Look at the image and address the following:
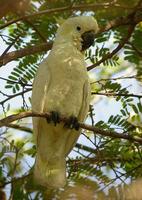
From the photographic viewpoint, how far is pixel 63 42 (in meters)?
3.86

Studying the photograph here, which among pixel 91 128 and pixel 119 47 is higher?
pixel 119 47

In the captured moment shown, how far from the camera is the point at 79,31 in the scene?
4.05 metres

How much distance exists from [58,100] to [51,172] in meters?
0.54

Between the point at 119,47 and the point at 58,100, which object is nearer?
the point at 119,47

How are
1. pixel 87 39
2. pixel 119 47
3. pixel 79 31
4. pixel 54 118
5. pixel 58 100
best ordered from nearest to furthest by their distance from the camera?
pixel 119 47
pixel 54 118
pixel 58 100
pixel 87 39
pixel 79 31

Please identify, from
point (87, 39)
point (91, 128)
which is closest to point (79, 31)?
point (87, 39)

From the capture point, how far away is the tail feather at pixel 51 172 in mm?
3266

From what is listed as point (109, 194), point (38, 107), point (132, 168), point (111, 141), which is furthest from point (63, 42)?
point (109, 194)

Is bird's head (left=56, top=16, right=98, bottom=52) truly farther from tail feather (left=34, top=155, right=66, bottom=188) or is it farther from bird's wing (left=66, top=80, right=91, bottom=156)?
tail feather (left=34, top=155, right=66, bottom=188)

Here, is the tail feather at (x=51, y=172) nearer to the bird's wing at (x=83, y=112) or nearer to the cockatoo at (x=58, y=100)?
the cockatoo at (x=58, y=100)

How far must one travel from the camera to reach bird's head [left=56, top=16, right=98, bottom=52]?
3.70 metres

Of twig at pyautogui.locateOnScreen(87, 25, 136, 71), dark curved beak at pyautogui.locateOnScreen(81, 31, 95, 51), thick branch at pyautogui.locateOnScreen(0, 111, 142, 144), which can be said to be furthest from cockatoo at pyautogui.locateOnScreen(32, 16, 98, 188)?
thick branch at pyautogui.locateOnScreen(0, 111, 142, 144)

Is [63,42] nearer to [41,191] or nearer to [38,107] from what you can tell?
[38,107]

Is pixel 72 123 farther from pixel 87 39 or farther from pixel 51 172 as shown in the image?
pixel 87 39
